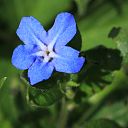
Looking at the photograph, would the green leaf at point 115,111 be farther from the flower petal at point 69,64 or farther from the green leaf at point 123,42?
the flower petal at point 69,64

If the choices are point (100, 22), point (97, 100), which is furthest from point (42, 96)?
point (100, 22)

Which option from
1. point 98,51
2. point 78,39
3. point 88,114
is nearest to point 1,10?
point 88,114

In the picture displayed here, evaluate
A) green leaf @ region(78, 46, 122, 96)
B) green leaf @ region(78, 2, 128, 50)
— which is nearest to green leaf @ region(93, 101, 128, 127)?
green leaf @ region(78, 2, 128, 50)

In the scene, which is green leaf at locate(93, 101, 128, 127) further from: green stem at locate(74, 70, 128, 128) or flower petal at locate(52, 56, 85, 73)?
flower petal at locate(52, 56, 85, 73)

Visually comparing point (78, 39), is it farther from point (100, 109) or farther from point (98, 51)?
point (100, 109)

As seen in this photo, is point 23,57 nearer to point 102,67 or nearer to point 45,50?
point 45,50

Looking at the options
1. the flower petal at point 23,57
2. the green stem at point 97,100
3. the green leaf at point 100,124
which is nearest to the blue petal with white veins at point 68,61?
the flower petal at point 23,57
